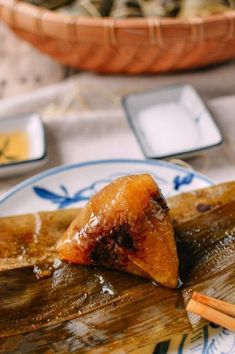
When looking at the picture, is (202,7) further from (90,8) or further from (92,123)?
(92,123)

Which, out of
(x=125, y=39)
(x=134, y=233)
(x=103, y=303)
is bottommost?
(x=103, y=303)

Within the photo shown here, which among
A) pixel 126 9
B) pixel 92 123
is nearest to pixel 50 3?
pixel 126 9

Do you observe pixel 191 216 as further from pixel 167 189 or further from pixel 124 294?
pixel 124 294

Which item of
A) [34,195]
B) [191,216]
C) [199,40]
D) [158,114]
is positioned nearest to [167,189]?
[191,216]

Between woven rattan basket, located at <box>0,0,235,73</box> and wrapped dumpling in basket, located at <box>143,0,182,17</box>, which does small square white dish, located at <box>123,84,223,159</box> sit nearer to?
woven rattan basket, located at <box>0,0,235,73</box>

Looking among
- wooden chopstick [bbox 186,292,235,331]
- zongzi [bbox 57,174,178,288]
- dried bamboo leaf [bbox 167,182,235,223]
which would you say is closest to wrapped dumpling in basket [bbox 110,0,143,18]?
dried bamboo leaf [bbox 167,182,235,223]

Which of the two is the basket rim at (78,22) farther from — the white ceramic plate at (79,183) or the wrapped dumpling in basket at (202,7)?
the white ceramic plate at (79,183)
